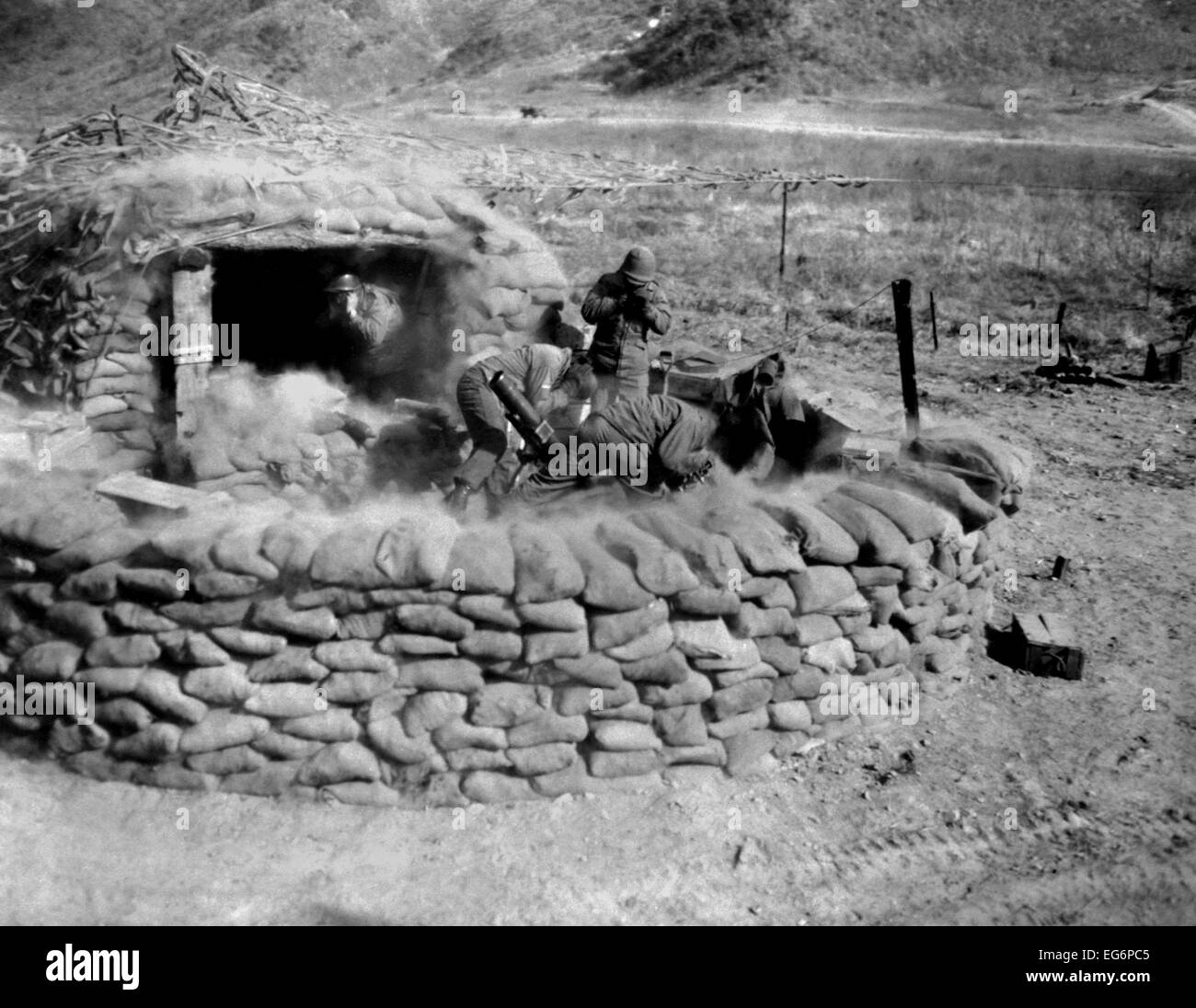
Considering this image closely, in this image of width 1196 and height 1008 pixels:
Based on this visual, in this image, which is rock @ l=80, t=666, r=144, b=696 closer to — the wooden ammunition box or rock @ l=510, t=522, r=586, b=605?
rock @ l=510, t=522, r=586, b=605

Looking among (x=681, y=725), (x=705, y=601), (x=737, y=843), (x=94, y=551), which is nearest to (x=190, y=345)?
(x=94, y=551)

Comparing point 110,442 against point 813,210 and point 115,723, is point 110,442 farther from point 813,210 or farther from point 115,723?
point 813,210

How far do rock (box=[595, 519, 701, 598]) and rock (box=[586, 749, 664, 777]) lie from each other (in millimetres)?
770

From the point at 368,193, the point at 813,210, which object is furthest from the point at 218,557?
the point at 813,210

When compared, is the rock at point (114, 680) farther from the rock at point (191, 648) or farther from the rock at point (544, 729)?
the rock at point (544, 729)

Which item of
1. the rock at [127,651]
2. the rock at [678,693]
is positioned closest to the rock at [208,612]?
the rock at [127,651]

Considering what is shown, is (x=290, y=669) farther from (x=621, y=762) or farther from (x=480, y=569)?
(x=621, y=762)

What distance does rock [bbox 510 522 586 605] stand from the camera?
4809 mm

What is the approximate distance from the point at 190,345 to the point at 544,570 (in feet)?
11.2

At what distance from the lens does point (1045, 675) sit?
6.26 meters

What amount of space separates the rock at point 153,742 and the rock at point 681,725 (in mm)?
2107

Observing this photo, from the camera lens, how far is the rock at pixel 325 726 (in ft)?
16.0

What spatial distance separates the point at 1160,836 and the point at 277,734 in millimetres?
3929
